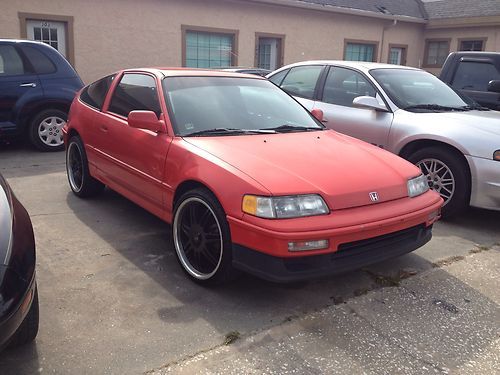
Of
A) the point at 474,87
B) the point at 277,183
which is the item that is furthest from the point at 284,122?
the point at 474,87

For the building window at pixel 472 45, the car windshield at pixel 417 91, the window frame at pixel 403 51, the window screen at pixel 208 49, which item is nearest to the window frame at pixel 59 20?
the window screen at pixel 208 49

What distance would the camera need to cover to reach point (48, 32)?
1112 cm

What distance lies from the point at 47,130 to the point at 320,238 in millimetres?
6055

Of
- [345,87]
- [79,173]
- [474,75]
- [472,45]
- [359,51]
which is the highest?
[472,45]

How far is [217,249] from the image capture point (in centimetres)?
323

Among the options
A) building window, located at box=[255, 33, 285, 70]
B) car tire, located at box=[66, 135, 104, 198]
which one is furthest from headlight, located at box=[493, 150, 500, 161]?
building window, located at box=[255, 33, 285, 70]

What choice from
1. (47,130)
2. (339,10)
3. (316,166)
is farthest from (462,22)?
(316,166)

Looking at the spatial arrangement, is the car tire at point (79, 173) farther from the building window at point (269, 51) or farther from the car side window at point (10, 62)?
the building window at point (269, 51)

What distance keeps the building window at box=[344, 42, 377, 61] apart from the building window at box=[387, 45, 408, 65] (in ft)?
3.77

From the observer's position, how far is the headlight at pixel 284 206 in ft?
9.45

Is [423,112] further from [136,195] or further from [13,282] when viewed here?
[13,282]

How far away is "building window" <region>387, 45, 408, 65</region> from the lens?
1912 cm

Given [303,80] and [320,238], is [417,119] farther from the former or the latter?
[320,238]

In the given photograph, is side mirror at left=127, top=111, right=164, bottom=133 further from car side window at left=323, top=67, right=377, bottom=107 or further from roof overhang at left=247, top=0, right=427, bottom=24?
roof overhang at left=247, top=0, right=427, bottom=24
